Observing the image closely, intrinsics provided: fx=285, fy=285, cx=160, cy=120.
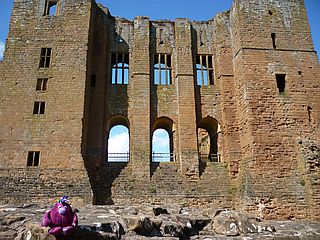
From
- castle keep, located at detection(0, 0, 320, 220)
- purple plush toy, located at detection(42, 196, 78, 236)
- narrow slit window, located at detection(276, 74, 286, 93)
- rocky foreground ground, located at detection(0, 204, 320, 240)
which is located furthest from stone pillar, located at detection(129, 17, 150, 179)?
purple plush toy, located at detection(42, 196, 78, 236)

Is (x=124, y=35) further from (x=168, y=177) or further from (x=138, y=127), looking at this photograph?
(x=168, y=177)

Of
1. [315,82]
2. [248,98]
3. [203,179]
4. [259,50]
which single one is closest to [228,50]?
[259,50]

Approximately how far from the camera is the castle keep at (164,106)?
14164 millimetres

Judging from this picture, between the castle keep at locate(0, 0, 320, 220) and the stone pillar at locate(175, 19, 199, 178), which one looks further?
the stone pillar at locate(175, 19, 199, 178)

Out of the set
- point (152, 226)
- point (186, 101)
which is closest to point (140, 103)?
point (186, 101)

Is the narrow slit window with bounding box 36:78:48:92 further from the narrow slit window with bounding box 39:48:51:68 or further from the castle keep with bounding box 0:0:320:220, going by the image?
the narrow slit window with bounding box 39:48:51:68

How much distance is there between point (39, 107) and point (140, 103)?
561cm

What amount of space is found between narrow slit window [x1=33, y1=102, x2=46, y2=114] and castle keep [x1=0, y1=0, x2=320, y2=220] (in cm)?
5

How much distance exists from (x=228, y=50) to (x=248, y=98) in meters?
4.35

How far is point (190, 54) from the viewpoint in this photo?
18453mm

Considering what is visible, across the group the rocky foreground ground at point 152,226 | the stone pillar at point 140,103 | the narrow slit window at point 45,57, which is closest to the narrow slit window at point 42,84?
the narrow slit window at point 45,57

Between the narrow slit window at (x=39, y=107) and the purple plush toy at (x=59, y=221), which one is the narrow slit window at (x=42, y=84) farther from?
the purple plush toy at (x=59, y=221)

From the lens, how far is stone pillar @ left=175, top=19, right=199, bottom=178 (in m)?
16.2

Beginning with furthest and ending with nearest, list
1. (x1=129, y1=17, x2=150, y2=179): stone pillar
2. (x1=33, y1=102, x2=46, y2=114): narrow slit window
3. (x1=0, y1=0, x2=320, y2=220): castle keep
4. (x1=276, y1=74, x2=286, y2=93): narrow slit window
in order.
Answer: (x1=276, y1=74, x2=286, y2=93): narrow slit window → (x1=129, y1=17, x2=150, y2=179): stone pillar → (x1=33, y1=102, x2=46, y2=114): narrow slit window → (x1=0, y1=0, x2=320, y2=220): castle keep
